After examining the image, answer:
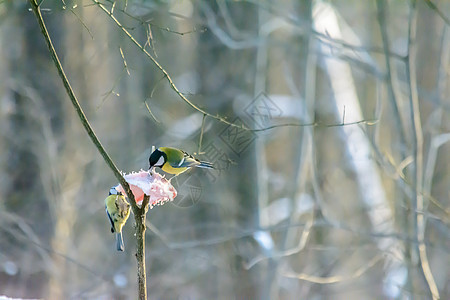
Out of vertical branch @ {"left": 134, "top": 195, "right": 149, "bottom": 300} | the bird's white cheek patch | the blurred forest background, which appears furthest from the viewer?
the blurred forest background

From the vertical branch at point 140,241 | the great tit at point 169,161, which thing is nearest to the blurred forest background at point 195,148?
the great tit at point 169,161

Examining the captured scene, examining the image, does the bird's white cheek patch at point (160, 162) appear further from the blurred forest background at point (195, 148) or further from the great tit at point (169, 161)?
the blurred forest background at point (195, 148)

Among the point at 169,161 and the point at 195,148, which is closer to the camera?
the point at 169,161

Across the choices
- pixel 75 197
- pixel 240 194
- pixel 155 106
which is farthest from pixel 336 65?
pixel 75 197

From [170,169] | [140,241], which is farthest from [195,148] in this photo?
[140,241]

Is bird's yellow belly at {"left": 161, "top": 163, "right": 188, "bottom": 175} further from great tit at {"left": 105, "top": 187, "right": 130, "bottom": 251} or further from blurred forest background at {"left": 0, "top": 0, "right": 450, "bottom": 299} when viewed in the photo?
blurred forest background at {"left": 0, "top": 0, "right": 450, "bottom": 299}

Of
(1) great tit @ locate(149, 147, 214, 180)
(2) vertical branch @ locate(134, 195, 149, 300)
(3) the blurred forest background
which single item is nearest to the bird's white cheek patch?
(1) great tit @ locate(149, 147, 214, 180)

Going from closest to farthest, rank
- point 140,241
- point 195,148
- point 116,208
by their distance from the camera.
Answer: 1. point 140,241
2. point 116,208
3. point 195,148

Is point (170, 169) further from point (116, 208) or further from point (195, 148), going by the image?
point (195, 148)

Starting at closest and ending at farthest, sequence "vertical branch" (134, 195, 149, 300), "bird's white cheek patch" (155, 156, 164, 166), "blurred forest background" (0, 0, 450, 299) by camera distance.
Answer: "vertical branch" (134, 195, 149, 300) < "bird's white cheek patch" (155, 156, 164, 166) < "blurred forest background" (0, 0, 450, 299)

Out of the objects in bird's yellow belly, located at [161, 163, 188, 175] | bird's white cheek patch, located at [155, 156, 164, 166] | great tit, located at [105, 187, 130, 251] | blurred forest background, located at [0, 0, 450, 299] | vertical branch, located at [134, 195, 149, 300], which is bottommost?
vertical branch, located at [134, 195, 149, 300]

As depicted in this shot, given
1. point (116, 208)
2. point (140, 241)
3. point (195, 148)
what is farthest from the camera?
point (195, 148)

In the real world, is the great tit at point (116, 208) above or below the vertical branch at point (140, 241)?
above

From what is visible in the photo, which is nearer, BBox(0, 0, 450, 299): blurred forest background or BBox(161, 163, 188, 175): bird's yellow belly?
BBox(161, 163, 188, 175): bird's yellow belly
